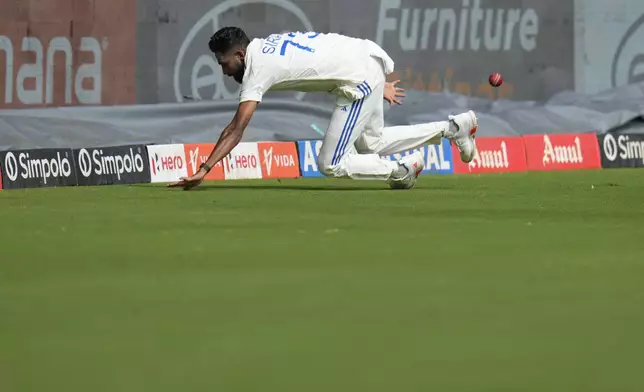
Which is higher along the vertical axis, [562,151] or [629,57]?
[629,57]

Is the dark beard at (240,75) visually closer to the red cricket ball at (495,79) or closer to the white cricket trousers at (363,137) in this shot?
the white cricket trousers at (363,137)

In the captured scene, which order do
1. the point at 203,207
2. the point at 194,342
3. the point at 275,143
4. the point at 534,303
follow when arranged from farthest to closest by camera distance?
the point at 275,143, the point at 203,207, the point at 534,303, the point at 194,342

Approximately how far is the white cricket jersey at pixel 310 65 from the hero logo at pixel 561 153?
622 centimetres

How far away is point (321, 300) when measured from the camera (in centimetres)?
526

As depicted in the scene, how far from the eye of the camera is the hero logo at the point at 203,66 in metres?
16.3

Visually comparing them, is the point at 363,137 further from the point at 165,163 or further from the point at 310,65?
the point at 165,163

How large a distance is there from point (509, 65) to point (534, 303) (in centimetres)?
1409

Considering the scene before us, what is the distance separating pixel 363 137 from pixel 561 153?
638cm

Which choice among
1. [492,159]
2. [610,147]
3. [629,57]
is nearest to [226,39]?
[492,159]

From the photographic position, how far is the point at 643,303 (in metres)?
5.23

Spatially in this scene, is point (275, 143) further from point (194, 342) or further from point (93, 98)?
point (194, 342)

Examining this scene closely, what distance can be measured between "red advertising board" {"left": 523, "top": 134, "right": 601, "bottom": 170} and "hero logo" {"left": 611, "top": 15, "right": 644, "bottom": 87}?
1.57m

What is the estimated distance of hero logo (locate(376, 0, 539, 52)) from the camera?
18125 millimetres

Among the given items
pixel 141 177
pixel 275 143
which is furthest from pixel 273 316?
pixel 275 143
